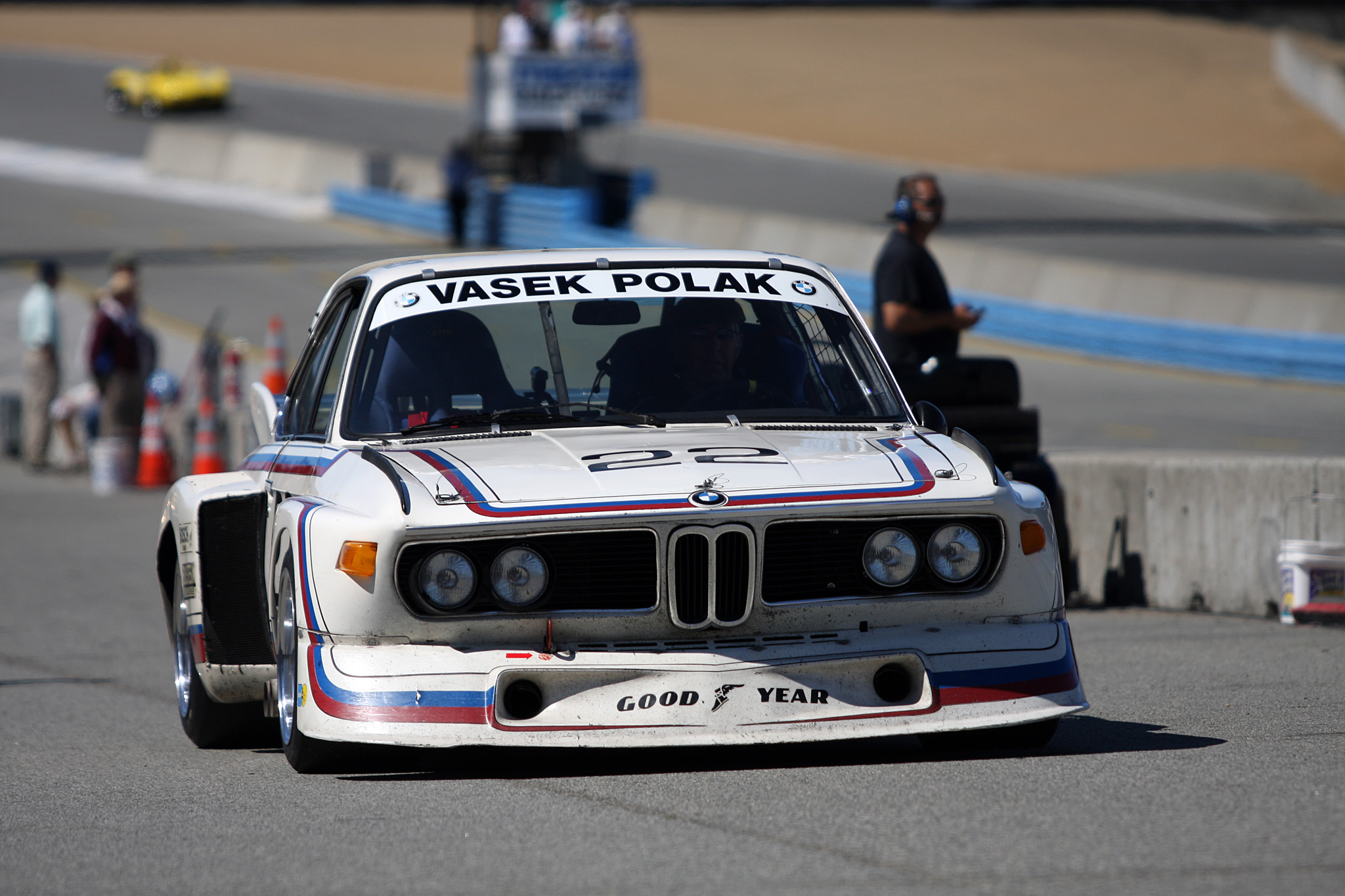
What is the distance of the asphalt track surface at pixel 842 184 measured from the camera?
109ft

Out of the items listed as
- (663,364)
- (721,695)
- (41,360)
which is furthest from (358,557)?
(41,360)

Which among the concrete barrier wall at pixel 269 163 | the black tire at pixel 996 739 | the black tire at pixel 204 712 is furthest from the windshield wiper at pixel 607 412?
the concrete barrier wall at pixel 269 163

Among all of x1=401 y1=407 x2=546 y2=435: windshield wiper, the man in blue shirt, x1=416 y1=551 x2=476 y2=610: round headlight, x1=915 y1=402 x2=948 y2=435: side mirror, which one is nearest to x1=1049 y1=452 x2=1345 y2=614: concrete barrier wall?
x1=915 y1=402 x2=948 y2=435: side mirror

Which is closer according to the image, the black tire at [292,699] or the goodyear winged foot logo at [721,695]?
the goodyear winged foot logo at [721,695]

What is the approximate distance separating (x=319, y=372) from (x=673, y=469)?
72.9 inches

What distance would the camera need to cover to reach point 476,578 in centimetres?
560

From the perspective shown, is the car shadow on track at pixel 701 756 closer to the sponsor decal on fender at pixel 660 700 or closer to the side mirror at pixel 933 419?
the sponsor decal on fender at pixel 660 700

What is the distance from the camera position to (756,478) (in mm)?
5688

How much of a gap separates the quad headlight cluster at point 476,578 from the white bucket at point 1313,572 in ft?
15.1

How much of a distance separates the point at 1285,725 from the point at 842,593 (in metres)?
1.61

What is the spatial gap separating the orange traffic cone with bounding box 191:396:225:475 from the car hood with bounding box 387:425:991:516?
11523mm

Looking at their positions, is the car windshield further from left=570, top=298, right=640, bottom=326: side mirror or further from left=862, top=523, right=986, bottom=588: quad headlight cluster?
left=862, top=523, right=986, bottom=588: quad headlight cluster

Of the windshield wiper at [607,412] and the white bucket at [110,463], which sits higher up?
the windshield wiper at [607,412]

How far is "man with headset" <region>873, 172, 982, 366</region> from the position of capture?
32.4 ft
